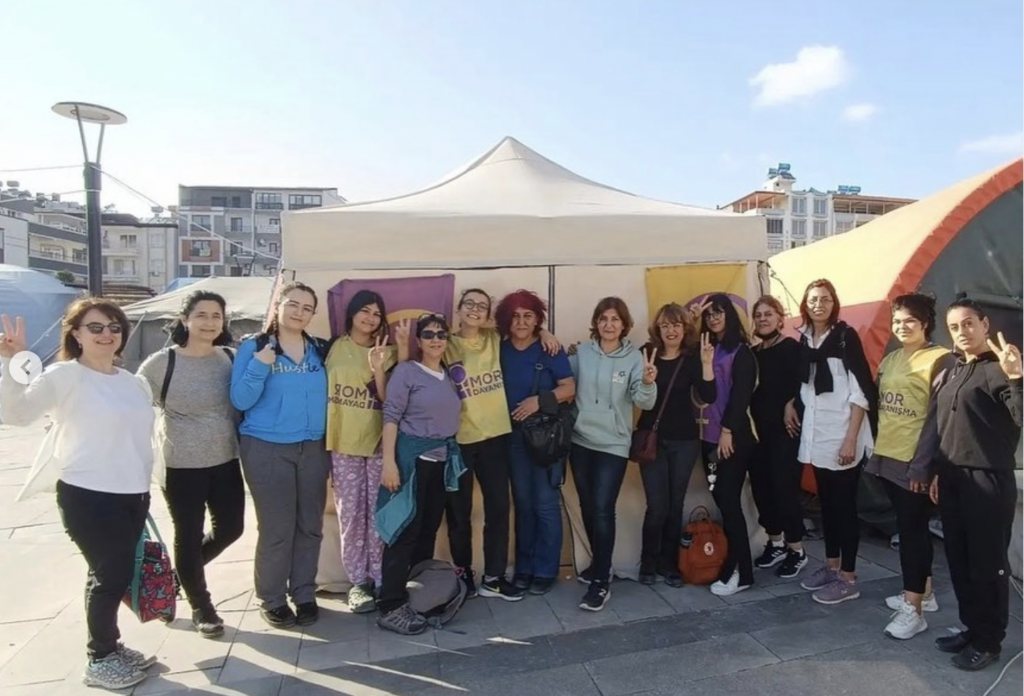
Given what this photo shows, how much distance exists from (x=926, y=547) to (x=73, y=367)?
12.9ft

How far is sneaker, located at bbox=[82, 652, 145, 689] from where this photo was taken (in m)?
2.95

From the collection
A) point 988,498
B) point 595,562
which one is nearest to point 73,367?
point 595,562

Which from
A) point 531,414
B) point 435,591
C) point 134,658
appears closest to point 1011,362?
point 531,414

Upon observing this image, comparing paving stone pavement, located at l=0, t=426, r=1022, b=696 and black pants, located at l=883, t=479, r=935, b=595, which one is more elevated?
black pants, located at l=883, t=479, r=935, b=595

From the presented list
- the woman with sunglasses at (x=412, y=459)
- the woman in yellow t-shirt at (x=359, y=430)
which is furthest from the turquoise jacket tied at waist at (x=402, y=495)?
the woman in yellow t-shirt at (x=359, y=430)

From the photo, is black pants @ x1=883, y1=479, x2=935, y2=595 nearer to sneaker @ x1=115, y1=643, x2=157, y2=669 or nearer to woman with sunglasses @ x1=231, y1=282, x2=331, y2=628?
woman with sunglasses @ x1=231, y1=282, x2=331, y2=628

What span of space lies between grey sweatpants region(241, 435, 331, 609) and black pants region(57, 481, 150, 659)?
51 centimetres

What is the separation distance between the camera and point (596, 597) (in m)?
3.69

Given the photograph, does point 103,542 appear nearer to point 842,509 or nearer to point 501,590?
point 501,590

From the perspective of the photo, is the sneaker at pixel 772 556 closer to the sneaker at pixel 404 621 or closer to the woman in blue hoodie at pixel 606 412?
the woman in blue hoodie at pixel 606 412

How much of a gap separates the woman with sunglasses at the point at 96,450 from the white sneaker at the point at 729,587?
2917 mm

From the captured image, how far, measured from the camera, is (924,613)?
3.51m

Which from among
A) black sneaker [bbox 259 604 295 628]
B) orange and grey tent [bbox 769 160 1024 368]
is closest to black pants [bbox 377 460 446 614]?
black sneaker [bbox 259 604 295 628]

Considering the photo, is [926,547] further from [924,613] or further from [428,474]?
[428,474]
